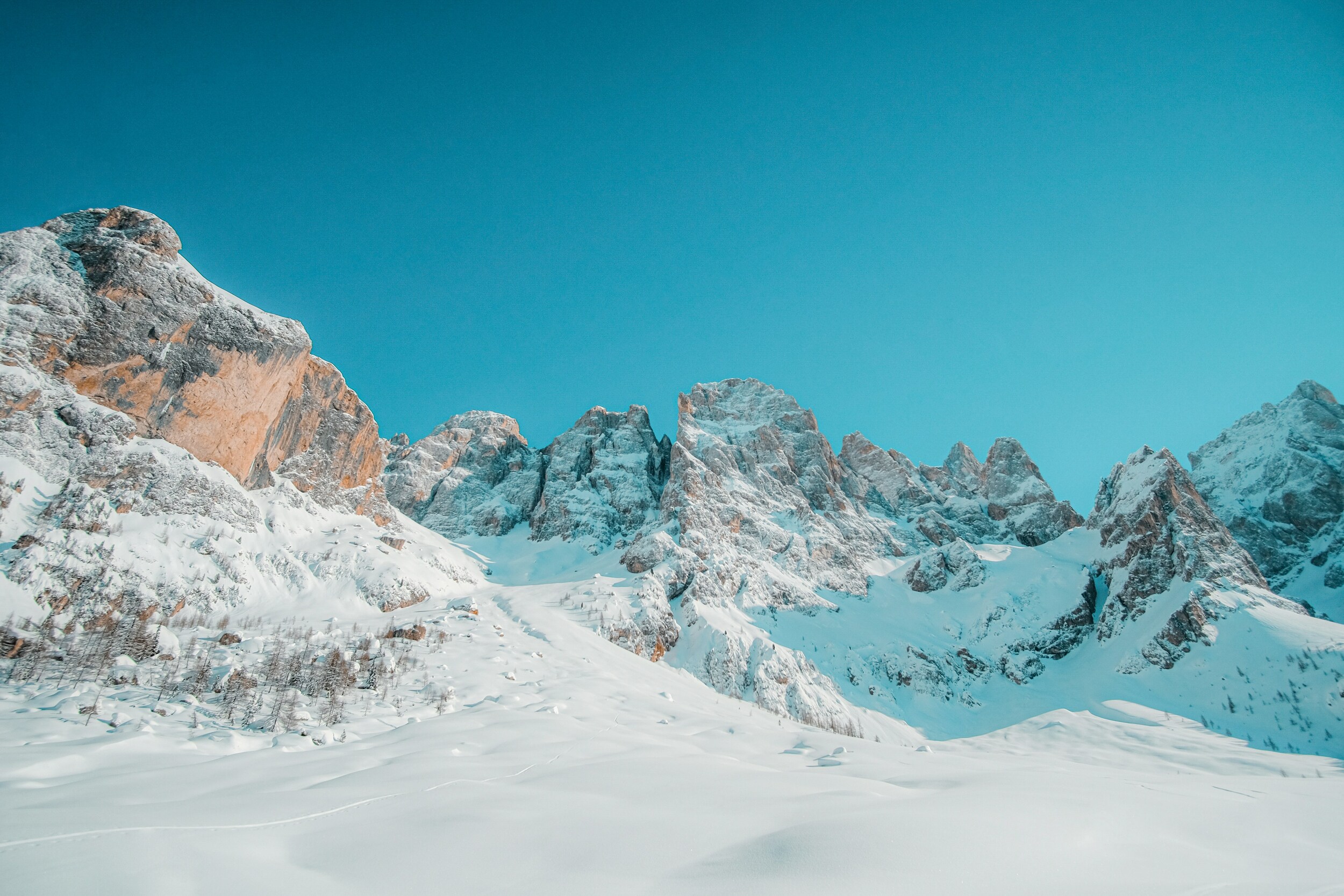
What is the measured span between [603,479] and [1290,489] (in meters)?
97.4

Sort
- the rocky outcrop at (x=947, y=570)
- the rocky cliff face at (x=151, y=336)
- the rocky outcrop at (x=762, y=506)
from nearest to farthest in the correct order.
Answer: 1. the rocky cliff face at (x=151, y=336)
2. the rocky outcrop at (x=762, y=506)
3. the rocky outcrop at (x=947, y=570)

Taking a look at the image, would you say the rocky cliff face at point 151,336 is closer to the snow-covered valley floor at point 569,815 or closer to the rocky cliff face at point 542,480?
the snow-covered valley floor at point 569,815

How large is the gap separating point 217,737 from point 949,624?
2512 inches

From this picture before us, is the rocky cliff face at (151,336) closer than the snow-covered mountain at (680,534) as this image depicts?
No

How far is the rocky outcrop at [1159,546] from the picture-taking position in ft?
168

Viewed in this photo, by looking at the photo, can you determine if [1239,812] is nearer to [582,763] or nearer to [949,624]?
[582,763]

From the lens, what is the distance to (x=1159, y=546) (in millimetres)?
54562

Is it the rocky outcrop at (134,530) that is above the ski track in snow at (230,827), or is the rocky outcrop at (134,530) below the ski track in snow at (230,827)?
above

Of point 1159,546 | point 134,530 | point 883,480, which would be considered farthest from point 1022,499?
point 134,530

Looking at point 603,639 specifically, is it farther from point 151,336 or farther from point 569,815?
point 151,336

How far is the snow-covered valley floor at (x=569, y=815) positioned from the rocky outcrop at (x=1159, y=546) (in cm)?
Answer: 5279

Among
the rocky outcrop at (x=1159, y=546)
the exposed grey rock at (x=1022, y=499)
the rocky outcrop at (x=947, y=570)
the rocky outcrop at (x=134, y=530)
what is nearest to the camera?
the rocky outcrop at (x=134, y=530)

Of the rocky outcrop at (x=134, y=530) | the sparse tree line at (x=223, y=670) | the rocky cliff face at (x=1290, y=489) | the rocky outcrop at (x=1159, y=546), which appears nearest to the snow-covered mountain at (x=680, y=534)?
the rocky outcrop at (x=134, y=530)

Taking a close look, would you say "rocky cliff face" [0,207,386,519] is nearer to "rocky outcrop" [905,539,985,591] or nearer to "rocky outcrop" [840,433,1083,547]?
"rocky outcrop" [905,539,985,591]
